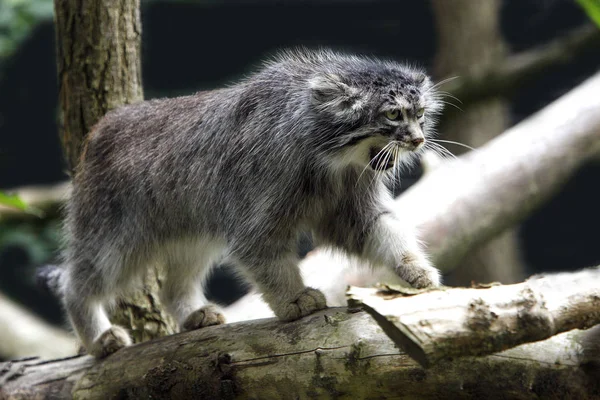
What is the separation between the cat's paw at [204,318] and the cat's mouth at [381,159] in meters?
1.29

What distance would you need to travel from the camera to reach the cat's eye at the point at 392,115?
3.11 meters

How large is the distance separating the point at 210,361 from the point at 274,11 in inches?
212

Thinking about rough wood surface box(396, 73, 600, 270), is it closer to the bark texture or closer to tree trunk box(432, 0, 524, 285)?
the bark texture

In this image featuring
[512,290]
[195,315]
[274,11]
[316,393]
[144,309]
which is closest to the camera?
[512,290]

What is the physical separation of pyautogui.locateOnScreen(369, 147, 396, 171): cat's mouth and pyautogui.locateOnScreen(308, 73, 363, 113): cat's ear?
22cm

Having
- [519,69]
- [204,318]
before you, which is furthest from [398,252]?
[519,69]

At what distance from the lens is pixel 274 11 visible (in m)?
7.91

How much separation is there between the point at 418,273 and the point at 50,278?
7.61 ft

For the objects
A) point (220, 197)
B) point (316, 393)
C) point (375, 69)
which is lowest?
point (316, 393)

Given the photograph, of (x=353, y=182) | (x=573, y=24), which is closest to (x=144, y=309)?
(x=353, y=182)

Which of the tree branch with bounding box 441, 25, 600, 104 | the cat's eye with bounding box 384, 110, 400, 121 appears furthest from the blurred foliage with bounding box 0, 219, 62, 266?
the cat's eye with bounding box 384, 110, 400, 121

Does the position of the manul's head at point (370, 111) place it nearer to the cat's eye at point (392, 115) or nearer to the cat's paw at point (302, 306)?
the cat's eye at point (392, 115)

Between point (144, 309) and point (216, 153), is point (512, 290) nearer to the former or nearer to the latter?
point (216, 153)

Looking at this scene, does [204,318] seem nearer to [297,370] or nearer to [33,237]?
[297,370]
